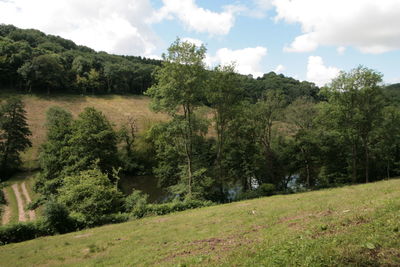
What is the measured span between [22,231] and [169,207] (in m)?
13.4

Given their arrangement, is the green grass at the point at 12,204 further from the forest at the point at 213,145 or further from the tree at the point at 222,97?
the tree at the point at 222,97

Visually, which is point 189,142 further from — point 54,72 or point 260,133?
point 54,72

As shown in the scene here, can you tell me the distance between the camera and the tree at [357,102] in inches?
1312

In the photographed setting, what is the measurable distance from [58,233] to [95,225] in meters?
3.17

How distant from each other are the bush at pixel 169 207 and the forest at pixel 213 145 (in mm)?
108

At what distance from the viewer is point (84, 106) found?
87062mm

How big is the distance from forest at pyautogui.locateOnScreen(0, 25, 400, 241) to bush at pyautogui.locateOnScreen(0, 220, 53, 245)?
29.2 inches

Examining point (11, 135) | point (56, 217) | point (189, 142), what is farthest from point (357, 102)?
point (11, 135)

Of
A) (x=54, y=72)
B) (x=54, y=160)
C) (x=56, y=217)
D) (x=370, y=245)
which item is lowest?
(x=56, y=217)

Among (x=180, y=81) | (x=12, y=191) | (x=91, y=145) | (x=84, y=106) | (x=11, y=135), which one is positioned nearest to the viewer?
(x=180, y=81)

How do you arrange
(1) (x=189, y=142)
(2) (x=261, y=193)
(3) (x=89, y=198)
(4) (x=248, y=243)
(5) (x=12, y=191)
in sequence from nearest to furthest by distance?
(4) (x=248, y=243), (3) (x=89, y=198), (2) (x=261, y=193), (1) (x=189, y=142), (5) (x=12, y=191)

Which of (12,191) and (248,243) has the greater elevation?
(248,243)

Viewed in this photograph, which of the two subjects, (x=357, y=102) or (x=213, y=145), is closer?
(x=357, y=102)

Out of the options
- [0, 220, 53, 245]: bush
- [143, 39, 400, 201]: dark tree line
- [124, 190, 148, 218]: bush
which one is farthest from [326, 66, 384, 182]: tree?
[0, 220, 53, 245]: bush
